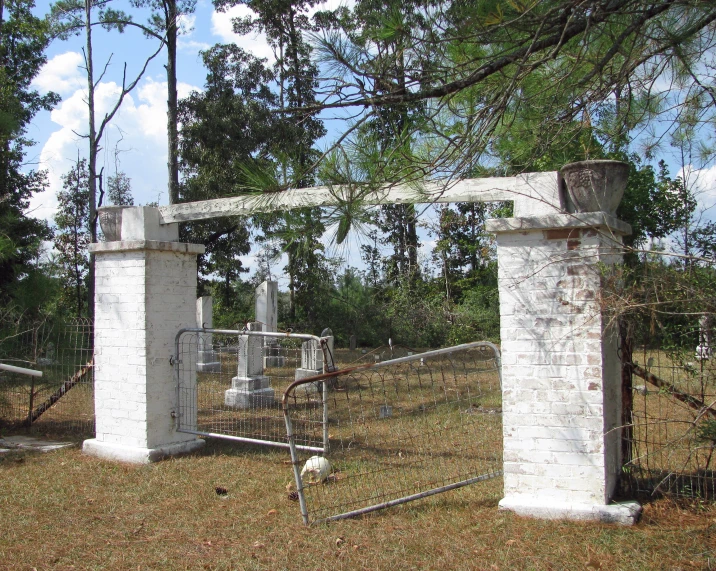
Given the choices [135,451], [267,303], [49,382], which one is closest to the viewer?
[135,451]

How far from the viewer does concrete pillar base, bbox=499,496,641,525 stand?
4.24 meters

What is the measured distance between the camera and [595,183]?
441 cm

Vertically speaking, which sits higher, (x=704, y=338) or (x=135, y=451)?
(x=704, y=338)

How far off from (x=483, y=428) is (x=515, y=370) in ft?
10.1

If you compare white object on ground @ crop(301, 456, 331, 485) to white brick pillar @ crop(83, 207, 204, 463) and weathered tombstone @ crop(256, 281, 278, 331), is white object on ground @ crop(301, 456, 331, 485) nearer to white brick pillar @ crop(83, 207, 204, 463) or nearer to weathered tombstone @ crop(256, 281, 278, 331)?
white brick pillar @ crop(83, 207, 204, 463)

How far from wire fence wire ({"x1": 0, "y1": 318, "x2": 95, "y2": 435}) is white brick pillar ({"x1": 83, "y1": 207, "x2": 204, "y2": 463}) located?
1408 millimetres

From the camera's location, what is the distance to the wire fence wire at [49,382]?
834 cm

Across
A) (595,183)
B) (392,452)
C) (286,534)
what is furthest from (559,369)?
(392,452)

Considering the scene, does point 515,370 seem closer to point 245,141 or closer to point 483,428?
point 483,428

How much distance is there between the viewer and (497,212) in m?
17.2

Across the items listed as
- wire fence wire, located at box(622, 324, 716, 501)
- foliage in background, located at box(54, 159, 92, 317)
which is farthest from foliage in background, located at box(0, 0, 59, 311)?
wire fence wire, located at box(622, 324, 716, 501)

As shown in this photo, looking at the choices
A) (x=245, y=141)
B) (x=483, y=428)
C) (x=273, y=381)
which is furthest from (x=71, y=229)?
(x=483, y=428)

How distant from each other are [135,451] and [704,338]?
533 centimetres

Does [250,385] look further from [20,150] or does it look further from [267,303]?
[20,150]
